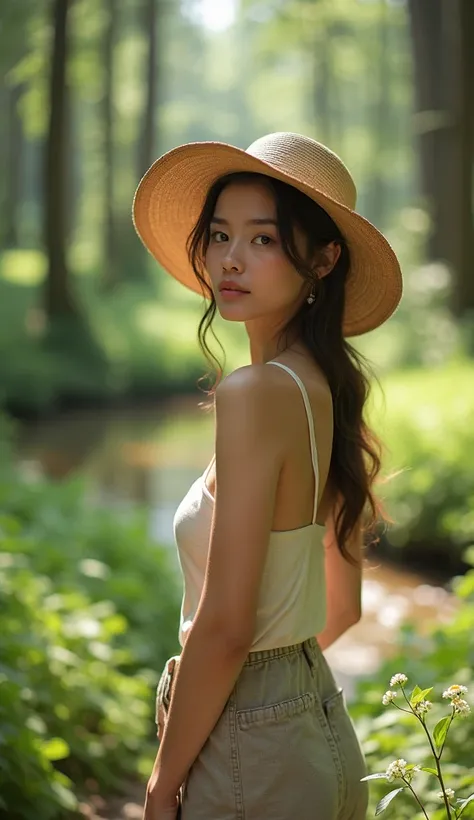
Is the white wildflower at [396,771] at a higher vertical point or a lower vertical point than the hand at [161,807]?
higher

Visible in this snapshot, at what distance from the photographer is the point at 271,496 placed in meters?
2.10

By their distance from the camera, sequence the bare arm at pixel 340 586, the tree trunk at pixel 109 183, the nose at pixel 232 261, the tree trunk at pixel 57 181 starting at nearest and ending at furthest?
the nose at pixel 232 261, the bare arm at pixel 340 586, the tree trunk at pixel 57 181, the tree trunk at pixel 109 183

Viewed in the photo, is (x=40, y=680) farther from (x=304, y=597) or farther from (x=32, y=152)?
(x=32, y=152)

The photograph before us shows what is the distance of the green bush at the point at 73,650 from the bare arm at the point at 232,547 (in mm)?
1264

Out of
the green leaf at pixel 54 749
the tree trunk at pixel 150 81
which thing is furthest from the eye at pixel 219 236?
the tree trunk at pixel 150 81

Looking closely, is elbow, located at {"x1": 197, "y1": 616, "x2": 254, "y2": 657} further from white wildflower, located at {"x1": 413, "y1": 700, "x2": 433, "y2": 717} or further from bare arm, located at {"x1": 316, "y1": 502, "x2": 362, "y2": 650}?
bare arm, located at {"x1": 316, "y1": 502, "x2": 362, "y2": 650}

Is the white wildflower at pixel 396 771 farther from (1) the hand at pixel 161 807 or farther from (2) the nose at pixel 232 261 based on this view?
(2) the nose at pixel 232 261

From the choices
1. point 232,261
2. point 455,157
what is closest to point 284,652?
point 232,261

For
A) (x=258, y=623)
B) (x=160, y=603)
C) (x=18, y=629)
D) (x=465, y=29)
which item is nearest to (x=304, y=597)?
(x=258, y=623)

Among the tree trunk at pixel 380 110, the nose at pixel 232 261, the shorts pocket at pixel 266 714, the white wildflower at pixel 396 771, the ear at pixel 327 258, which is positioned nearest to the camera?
the white wildflower at pixel 396 771

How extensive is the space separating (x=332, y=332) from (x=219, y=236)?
1.08 feet

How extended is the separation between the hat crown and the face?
65 mm

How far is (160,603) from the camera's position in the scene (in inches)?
233

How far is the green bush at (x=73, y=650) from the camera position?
11.1ft
